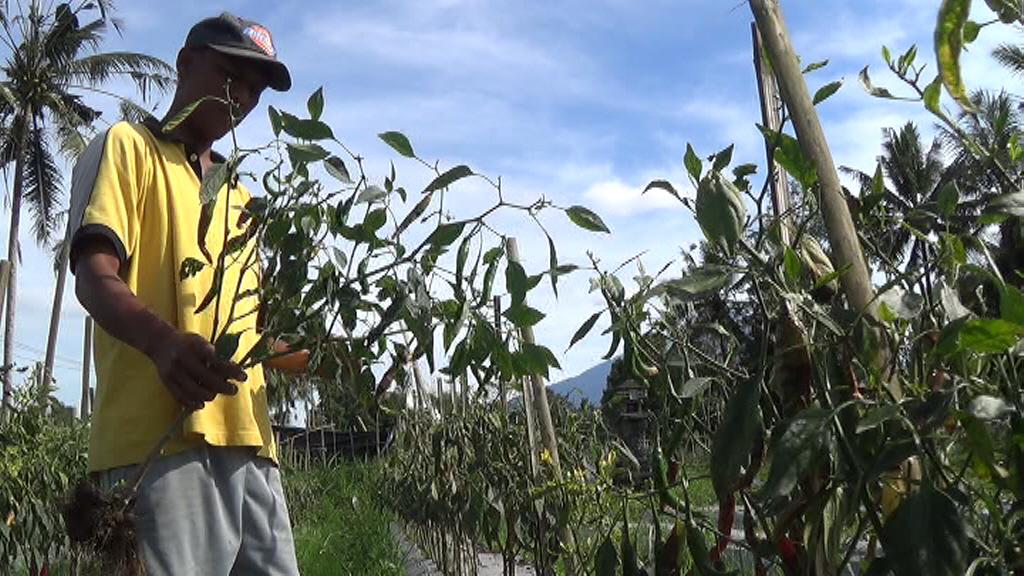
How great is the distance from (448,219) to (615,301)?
279 millimetres

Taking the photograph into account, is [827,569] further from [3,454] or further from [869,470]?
[3,454]

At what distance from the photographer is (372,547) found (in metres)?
6.08

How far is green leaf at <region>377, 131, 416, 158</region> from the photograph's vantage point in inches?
52.2

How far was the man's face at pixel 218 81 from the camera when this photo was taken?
1.77 m

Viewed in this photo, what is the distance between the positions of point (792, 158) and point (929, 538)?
0.37 metres

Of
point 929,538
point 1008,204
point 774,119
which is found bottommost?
point 929,538

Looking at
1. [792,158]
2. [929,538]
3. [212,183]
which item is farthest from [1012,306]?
[212,183]

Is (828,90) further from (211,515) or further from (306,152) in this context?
(211,515)

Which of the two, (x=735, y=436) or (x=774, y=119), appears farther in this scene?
(x=774, y=119)

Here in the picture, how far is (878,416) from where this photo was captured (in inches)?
32.3

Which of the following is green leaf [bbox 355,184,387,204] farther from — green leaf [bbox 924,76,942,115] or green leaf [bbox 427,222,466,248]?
green leaf [bbox 924,76,942,115]

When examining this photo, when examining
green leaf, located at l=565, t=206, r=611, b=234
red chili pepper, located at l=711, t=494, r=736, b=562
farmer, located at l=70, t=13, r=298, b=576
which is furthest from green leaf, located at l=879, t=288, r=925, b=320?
farmer, located at l=70, t=13, r=298, b=576

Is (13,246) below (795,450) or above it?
above

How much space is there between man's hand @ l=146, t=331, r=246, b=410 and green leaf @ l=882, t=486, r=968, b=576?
0.89m
